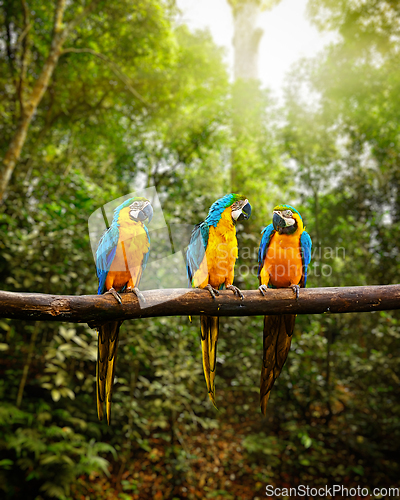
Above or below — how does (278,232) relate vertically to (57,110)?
below

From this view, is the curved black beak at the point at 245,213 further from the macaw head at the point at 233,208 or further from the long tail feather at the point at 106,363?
the long tail feather at the point at 106,363

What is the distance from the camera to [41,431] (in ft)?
9.40

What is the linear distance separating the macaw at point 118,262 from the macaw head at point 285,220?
25.4 inches

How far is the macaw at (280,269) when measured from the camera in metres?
1.36

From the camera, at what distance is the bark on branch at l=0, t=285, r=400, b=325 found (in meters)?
1.16

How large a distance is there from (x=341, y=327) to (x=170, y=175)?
3547 millimetres

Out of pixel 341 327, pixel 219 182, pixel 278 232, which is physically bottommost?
pixel 341 327

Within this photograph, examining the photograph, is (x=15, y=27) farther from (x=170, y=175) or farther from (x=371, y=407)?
(x=371, y=407)

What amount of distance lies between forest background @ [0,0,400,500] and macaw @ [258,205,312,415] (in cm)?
123

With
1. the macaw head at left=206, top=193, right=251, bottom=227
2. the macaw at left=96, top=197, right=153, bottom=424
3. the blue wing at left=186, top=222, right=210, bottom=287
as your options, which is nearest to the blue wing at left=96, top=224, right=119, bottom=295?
the macaw at left=96, top=197, right=153, bottom=424

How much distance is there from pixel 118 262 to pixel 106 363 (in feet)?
1.56

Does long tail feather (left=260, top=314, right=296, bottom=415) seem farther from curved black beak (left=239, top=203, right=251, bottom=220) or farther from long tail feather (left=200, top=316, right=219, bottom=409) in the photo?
curved black beak (left=239, top=203, right=251, bottom=220)

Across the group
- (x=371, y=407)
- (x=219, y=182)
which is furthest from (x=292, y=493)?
(x=219, y=182)

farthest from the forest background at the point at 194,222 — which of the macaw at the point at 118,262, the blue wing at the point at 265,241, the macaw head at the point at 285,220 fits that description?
the macaw at the point at 118,262
